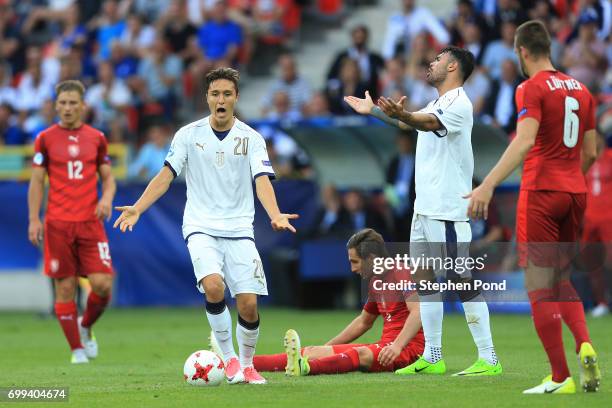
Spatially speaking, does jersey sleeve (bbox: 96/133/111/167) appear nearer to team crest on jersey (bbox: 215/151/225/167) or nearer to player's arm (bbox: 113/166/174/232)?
player's arm (bbox: 113/166/174/232)

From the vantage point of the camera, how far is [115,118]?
24047 millimetres

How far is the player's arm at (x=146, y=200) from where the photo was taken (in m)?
9.35

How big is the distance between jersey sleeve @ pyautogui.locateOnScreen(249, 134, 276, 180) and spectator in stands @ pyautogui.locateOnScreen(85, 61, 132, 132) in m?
14.3

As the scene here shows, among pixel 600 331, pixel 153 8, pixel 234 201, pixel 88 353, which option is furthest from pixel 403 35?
pixel 234 201

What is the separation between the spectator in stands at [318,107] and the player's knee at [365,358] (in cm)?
1097

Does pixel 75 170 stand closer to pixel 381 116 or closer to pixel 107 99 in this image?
pixel 381 116

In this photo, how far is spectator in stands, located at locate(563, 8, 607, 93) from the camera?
1858 centimetres

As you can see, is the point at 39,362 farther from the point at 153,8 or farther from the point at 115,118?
the point at 153,8

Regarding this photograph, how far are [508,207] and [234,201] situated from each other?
9.46 metres

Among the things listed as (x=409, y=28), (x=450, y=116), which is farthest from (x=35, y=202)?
(x=409, y=28)

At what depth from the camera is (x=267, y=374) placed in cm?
1055

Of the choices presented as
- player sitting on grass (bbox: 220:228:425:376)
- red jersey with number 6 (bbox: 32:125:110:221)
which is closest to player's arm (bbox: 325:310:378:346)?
player sitting on grass (bbox: 220:228:425:376)

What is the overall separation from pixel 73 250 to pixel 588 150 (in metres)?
5.71

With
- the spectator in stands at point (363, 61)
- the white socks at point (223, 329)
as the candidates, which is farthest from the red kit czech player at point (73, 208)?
the spectator in stands at point (363, 61)
